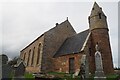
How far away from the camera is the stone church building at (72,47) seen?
23.8 metres

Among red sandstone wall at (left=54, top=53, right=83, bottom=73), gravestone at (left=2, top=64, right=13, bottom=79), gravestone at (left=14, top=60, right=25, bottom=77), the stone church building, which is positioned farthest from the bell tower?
gravestone at (left=2, top=64, right=13, bottom=79)

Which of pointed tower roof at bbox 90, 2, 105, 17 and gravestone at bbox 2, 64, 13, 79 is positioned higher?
pointed tower roof at bbox 90, 2, 105, 17

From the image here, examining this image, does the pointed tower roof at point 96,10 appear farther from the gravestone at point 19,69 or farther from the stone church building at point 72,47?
the gravestone at point 19,69

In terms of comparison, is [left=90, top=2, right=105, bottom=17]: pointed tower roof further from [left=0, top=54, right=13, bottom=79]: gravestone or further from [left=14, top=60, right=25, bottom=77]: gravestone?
[left=0, top=54, right=13, bottom=79]: gravestone

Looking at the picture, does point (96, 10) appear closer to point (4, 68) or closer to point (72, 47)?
point (72, 47)

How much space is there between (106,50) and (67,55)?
5731 mm

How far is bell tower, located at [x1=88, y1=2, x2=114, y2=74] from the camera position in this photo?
23.6m

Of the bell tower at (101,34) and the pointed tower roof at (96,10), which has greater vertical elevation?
the pointed tower roof at (96,10)

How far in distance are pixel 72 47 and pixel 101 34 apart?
5.02 metres

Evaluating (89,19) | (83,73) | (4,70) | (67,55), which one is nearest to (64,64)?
(67,55)

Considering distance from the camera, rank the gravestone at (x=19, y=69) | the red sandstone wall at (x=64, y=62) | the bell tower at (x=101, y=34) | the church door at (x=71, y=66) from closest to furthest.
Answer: the gravestone at (x=19, y=69) → the bell tower at (x=101, y=34) → the red sandstone wall at (x=64, y=62) → the church door at (x=71, y=66)


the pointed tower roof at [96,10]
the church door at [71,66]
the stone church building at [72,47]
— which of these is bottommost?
the church door at [71,66]

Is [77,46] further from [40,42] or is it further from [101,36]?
[40,42]

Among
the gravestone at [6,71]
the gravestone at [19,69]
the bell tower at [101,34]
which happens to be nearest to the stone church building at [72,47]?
the bell tower at [101,34]
